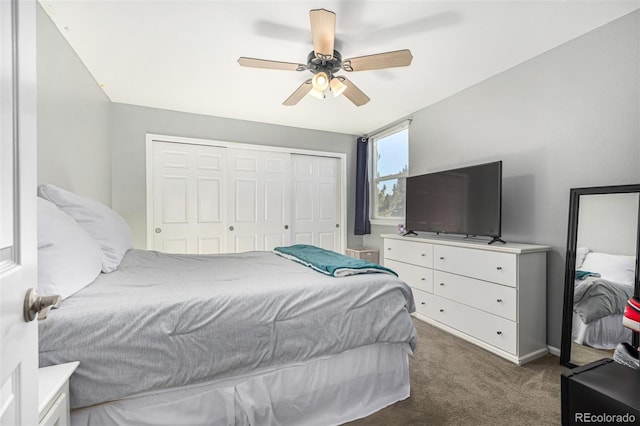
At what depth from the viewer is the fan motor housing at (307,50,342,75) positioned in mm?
2217

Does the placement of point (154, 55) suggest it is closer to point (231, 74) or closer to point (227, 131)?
point (231, 74)

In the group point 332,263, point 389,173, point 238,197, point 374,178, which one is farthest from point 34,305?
point 374,178

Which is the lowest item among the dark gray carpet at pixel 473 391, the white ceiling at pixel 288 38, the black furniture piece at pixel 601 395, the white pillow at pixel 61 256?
the dark gray carpet at pixel 473 391

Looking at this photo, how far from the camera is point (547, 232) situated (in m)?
2.45

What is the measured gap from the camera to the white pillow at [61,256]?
45.0 inches

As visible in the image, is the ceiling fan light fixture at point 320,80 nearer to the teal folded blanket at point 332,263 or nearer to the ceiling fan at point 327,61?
the ceiling fan at point 327,61

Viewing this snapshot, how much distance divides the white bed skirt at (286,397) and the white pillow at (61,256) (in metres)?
0.49

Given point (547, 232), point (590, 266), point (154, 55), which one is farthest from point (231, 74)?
point (590, 266)

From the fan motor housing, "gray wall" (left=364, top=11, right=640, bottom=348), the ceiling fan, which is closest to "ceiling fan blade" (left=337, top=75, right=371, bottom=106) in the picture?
the ceiling fan

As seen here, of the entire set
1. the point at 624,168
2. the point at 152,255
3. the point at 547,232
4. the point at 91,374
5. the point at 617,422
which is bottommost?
the point at 617,422

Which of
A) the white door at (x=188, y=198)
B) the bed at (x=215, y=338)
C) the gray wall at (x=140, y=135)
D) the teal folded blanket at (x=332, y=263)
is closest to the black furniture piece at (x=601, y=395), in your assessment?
the bed at (x=215, y=338)

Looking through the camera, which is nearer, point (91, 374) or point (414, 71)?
point (91, 374)

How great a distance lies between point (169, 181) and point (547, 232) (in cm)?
414

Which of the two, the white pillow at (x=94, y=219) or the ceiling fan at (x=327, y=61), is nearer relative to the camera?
the white pillow at (x=94, y=219)
